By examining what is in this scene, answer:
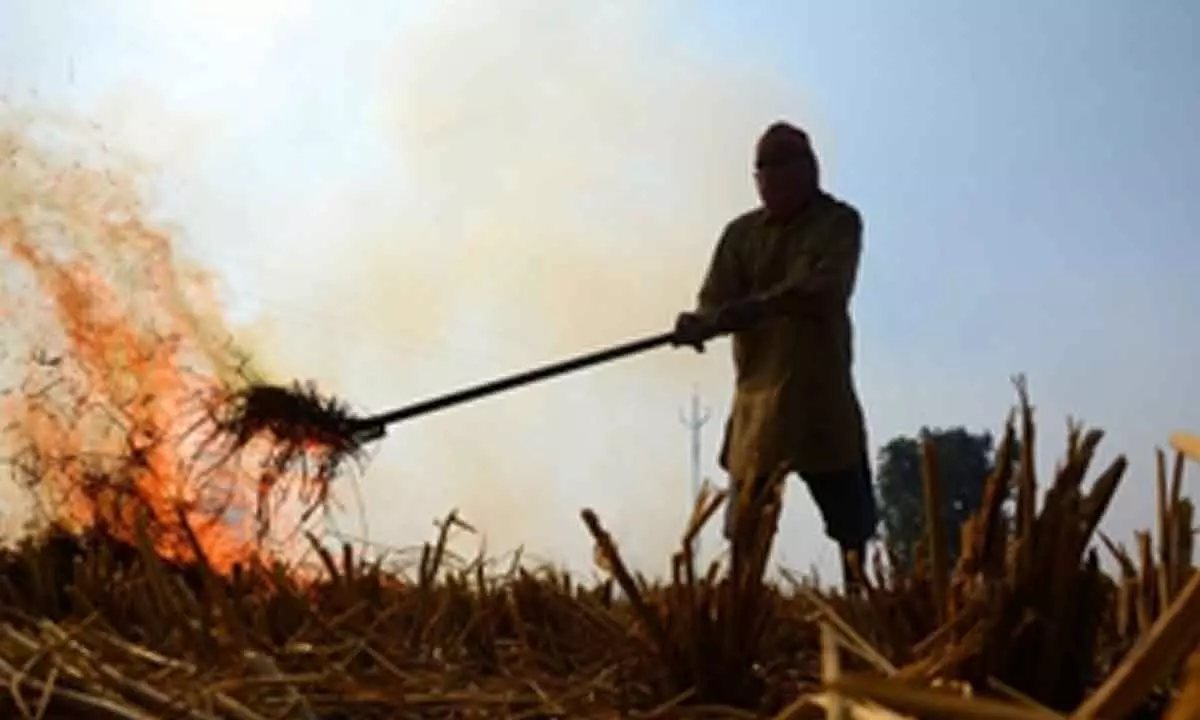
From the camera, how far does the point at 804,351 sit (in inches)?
245

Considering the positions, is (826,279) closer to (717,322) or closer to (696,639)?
(717,322)

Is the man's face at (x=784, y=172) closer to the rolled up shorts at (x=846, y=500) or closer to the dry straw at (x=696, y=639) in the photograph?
the rolled up shorts at (x=846, y=500)

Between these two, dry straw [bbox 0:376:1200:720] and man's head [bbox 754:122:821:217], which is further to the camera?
man's head [bbox 754:122:821:217]

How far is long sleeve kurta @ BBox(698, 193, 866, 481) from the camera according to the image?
6.14 m

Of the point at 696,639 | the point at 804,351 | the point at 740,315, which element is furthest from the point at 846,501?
the point at 696,639

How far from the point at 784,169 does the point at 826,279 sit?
1.43ft

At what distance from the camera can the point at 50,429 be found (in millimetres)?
7691

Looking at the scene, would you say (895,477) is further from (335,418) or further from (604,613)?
(604,613)

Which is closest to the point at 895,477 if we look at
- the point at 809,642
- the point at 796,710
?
the point at 809,642

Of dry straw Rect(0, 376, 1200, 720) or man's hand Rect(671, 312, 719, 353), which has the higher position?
man's hand Rect(671, 312, 719, 353)

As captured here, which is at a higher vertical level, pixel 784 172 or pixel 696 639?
pixel 784 172

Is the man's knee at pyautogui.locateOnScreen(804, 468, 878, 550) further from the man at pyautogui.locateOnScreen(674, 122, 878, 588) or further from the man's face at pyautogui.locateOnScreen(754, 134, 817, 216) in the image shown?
the man's face at pyautogui.locateOnScreen(754, 134, 817, 216)

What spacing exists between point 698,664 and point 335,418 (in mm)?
5038

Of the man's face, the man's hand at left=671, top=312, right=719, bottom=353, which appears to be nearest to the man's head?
the man's face
